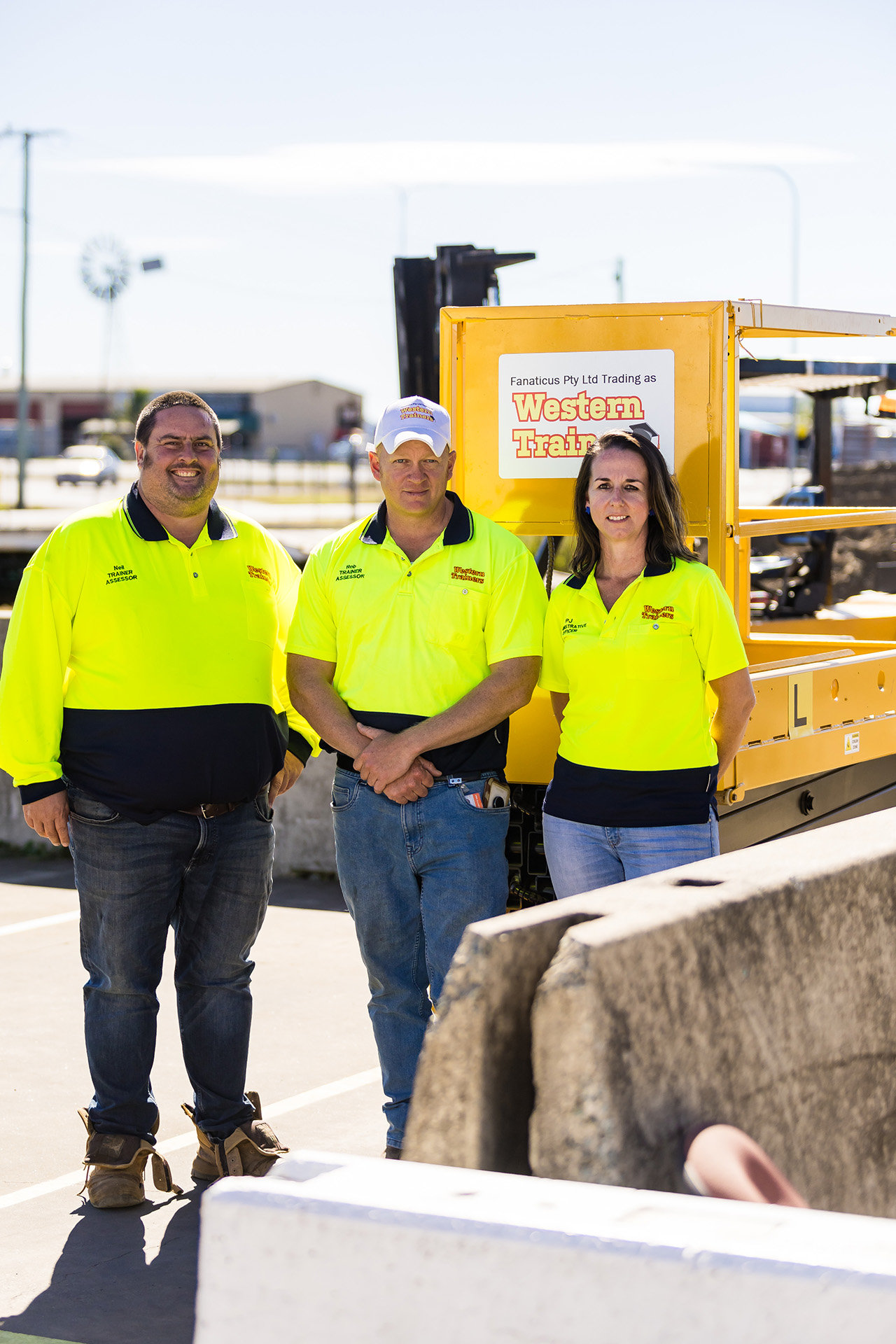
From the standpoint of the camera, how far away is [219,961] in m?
4.22

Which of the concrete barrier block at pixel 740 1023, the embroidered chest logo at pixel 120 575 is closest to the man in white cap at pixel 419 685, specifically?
the embroidered chest logo at pixel 120 575

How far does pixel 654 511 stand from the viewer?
12.9 ft

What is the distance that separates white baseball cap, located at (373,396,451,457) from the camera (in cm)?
389

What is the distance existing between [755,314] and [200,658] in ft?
6.98

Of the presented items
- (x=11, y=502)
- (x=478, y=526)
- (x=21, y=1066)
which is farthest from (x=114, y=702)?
(x=11, y=502)

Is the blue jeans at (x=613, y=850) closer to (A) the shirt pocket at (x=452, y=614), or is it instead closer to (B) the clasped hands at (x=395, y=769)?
(B) the clasped hands at (x=395, y=769)

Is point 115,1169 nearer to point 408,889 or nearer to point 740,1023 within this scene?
point 408,889

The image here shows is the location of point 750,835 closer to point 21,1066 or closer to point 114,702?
point 114,702

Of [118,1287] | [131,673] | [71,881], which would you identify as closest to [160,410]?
[131,673]

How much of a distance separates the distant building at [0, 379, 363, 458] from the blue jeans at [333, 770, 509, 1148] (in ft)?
326

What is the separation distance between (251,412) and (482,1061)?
358ft

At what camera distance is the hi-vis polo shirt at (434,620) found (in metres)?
3.94

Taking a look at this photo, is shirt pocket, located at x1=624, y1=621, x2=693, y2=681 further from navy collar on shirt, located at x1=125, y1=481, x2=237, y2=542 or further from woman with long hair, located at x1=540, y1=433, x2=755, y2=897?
navy collar on shirt, located at x1=125, y1=481, x2=237, y2=542

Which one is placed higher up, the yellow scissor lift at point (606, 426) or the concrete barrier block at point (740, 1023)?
the yellow scissor lift at point (606, 426)
